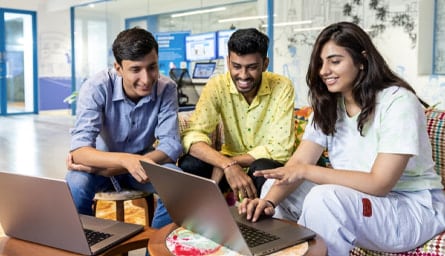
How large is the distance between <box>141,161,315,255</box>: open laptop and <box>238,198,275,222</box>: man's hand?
19 mm

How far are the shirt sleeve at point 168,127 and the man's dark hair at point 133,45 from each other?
0.25 metres

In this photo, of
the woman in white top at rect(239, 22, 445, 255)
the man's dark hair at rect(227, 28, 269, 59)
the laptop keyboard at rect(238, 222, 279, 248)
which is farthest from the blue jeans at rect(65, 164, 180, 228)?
the man's dark hair at rect(227, 28, 269, 59)

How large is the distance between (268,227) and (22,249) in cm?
72

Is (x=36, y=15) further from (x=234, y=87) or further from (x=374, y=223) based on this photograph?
(x=374, y=223)

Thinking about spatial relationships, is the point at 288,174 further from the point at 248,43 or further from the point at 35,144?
the point at 35,144

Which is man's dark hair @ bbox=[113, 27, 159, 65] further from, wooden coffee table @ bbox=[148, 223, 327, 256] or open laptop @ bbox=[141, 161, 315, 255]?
wooden coffee table @ bbox=[148, 223, 327, 256]

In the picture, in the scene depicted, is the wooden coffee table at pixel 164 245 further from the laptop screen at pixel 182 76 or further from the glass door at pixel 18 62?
the glass door at pixel 18 62

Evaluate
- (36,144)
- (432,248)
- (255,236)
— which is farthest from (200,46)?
(255,236)

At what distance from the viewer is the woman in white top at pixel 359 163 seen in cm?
150

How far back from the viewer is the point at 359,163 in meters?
1.72

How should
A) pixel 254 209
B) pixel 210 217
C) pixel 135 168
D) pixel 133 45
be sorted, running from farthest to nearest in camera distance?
pixel 133 45
pixel 135 168
pixel 254 209
pixel 210 217

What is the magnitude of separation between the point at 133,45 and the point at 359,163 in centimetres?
101

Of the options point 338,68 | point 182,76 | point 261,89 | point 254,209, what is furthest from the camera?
point 182,76

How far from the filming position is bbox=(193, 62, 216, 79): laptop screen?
23.2 feet
